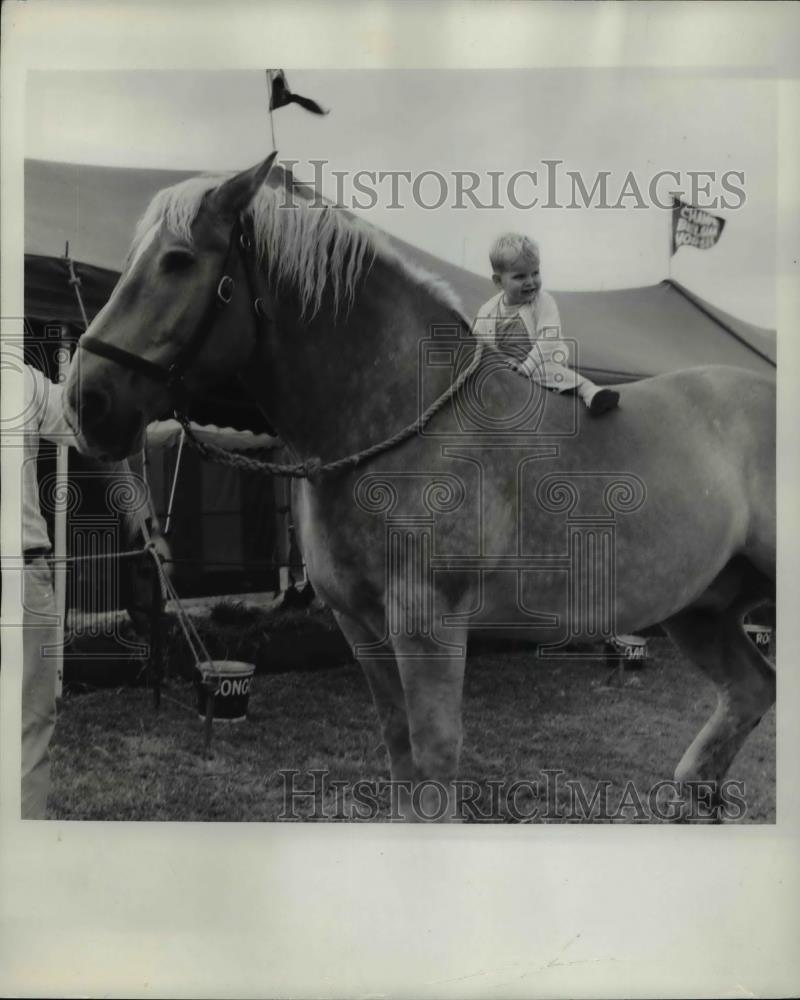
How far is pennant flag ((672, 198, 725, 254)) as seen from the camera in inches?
103

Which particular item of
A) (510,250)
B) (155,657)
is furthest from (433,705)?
(510,250)

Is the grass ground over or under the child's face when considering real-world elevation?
under

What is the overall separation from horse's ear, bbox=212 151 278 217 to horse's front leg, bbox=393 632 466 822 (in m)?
1.24

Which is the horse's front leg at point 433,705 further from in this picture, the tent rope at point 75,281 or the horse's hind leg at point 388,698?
the tent rope at point 75,281

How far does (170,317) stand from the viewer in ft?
7.73

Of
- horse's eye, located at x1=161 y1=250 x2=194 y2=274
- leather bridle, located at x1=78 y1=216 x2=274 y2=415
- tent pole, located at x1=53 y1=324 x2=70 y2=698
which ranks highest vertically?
horse's eye, located at x1=161 y1=250 x2=194 y2=274

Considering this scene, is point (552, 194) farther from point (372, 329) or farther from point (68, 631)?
point (68, 631)

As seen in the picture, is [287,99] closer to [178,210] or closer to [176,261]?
[178,210]

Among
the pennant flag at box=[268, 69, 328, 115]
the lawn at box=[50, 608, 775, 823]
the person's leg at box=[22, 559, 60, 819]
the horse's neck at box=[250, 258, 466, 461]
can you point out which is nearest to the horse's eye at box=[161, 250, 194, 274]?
the horse's neck at box=[250, 258, 466, 461]

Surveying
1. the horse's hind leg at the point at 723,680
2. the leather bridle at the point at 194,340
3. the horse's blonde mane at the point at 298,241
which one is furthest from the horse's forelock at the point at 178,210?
the horse's hind leg at the point at 723,680

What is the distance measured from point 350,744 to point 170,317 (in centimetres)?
130

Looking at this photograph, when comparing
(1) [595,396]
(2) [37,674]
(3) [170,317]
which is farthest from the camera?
(2) [37,674]

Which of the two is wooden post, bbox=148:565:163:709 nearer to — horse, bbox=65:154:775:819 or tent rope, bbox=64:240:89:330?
horse, bbox=65:154:775:819

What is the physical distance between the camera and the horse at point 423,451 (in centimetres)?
239
